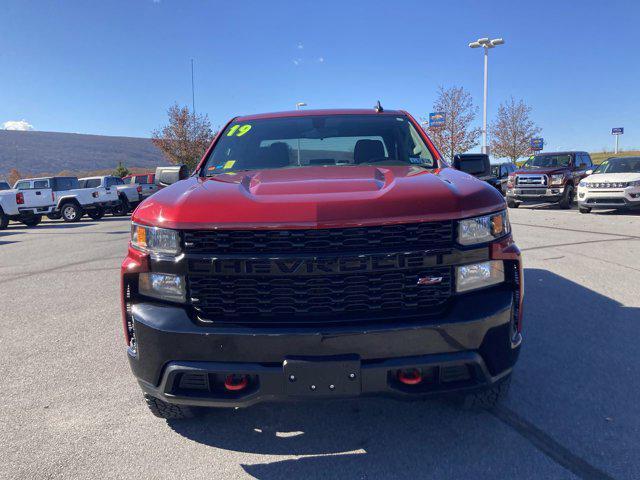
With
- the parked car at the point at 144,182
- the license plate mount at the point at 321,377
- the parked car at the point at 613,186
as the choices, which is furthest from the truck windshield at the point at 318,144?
the parked car at the point at 144,182

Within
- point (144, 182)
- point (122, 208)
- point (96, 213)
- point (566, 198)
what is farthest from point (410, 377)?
point (144, 182)

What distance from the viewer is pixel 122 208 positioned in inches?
917

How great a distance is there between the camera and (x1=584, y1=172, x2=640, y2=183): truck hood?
13.4 metres

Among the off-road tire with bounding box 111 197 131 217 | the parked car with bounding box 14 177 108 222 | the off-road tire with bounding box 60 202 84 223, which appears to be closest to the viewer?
the parked car with bounding box 14 177 108 222

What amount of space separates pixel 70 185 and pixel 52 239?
8.28 m

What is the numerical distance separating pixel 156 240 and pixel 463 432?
1.88 m

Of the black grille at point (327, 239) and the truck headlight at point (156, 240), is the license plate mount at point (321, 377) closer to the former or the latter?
the black grille at point (327, 239)

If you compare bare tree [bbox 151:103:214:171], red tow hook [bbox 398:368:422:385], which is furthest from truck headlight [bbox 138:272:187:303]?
bare tree [bbox 151:103:214:171]

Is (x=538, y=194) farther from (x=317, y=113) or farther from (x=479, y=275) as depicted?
(x=479, y=275)

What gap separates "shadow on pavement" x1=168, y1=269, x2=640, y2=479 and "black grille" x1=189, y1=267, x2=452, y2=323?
469 millimetres

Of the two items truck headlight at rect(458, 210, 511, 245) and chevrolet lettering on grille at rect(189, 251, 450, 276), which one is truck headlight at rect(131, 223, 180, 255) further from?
truck headlight at rect(458, 210, 511, 245)

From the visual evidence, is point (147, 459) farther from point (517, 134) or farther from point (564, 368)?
point (517, 134)

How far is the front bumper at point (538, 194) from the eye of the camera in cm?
1664

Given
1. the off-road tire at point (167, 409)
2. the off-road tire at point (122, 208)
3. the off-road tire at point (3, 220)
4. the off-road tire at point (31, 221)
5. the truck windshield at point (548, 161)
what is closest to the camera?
the off-road tire at point (167, 409)
